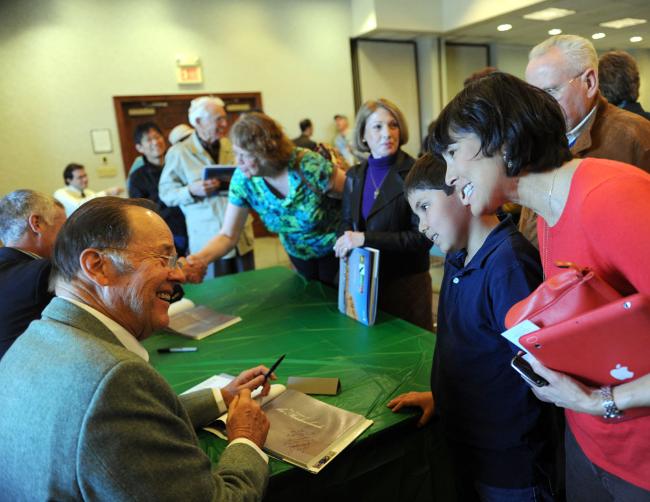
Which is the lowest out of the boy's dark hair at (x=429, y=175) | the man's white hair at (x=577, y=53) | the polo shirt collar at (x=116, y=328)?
the polo shirt collar at (x=116, y=328)

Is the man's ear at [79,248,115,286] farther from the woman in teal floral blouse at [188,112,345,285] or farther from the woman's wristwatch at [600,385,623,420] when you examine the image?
the woman in teal floral blouse at [188,112,345,285]

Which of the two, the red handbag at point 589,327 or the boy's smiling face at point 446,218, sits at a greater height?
the boy's smiling face at point 446,218

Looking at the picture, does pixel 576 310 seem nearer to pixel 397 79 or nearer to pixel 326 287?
pixel 326 287

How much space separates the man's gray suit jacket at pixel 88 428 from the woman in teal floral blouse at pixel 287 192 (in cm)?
151

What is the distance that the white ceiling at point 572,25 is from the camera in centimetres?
702

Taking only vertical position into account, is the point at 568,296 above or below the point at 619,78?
below

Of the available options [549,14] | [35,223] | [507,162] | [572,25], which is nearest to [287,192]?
[35,223]

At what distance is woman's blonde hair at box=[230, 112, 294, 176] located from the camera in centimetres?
224

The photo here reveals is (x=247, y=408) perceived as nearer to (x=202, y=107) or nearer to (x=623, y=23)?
(x=202, y=107)

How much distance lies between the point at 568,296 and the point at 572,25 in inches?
370

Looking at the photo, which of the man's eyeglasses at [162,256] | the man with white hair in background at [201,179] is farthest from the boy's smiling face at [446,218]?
the man with white hair in background at [201,179]

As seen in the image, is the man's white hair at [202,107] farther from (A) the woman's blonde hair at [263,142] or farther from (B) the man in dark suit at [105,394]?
(B) the man in dark suit at [105,394]

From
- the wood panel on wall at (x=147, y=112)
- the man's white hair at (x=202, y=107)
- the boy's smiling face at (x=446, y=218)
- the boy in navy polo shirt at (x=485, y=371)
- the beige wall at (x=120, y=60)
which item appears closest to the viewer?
the boy in navy polo shirt at (x=485, y=371)

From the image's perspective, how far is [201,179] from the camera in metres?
3.33
